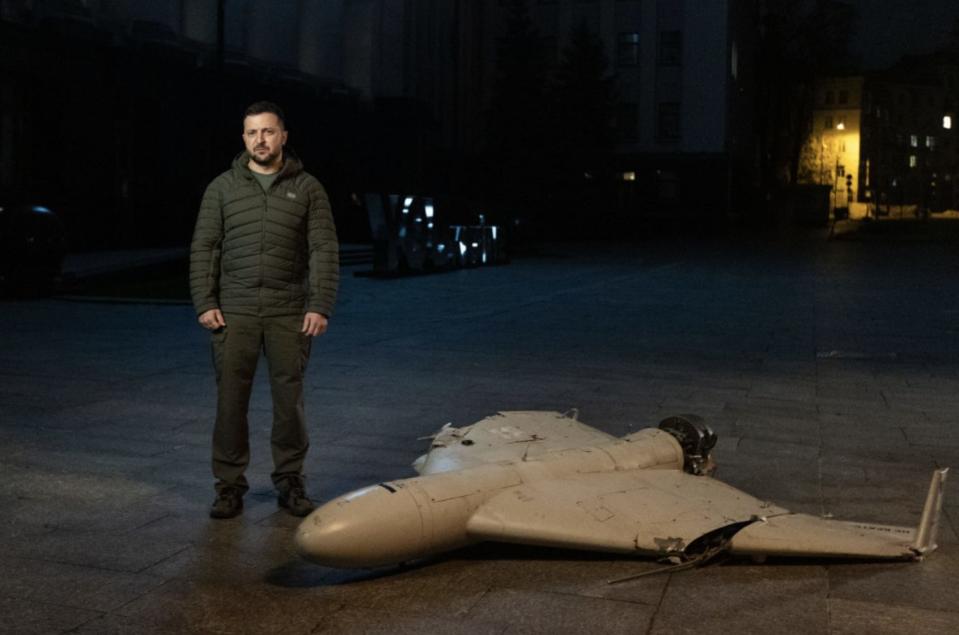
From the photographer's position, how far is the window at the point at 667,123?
61.1 metres

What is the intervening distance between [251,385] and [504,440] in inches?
49.7

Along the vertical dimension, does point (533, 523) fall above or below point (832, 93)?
below

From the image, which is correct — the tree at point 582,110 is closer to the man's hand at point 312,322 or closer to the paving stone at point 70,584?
the man's hand at point 312,322

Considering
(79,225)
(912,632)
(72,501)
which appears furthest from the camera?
(79,225)

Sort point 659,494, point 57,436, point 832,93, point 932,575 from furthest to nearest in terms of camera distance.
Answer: point 832,93, point 57,436, point 659,494, point 932,575

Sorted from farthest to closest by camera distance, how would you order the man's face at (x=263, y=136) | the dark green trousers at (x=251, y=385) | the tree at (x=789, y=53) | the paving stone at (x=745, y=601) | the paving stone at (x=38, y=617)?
the tree at (x=789, y=53), the dark green trousers at (x=251, y=385), the man's face at (x=263, y=136), the paving stone at (x=745, y=601), the paving stone at (x=38, y=617)

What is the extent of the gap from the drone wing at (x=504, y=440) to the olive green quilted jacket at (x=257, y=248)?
0.93m

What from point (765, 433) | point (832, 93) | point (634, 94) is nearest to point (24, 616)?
point (765, 433)

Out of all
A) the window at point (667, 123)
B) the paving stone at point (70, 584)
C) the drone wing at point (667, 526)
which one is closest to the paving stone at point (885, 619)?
the drone wing at point (667, 526)

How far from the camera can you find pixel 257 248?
5500 millimetres

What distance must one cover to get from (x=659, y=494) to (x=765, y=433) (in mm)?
3049

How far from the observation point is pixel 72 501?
584 cm

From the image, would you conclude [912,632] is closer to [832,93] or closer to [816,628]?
[816,628]

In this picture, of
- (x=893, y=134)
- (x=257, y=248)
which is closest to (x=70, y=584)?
(x=257, y=248)
